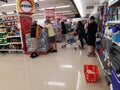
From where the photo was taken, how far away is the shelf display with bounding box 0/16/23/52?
7.64 meters

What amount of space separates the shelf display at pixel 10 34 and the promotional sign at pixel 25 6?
2.26 feet

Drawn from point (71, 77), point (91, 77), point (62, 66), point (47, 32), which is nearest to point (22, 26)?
point (47, 32)

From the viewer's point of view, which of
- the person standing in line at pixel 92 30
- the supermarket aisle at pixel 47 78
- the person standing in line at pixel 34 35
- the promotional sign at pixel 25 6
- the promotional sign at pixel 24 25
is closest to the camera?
the supermarket aisle at pixel 47 78

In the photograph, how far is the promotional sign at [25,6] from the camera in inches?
282

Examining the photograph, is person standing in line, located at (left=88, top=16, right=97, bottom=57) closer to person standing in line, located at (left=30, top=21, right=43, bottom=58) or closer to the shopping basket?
person standing in line, located at (left=30, top=21, right=43, bottom=58)

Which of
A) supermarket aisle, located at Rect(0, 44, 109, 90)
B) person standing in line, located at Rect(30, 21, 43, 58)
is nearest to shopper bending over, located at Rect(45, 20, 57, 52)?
person standing in line, located at Rect(30, 21, 43, 58)

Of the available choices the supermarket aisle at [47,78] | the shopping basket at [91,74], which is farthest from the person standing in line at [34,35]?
the shopping basket at [91,74]

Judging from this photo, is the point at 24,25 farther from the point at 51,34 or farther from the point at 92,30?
the point at 92,30

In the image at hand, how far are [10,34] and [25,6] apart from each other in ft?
5.84

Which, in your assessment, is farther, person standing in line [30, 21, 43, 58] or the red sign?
the red sign

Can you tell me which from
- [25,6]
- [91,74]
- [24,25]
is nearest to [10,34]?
[24,25]

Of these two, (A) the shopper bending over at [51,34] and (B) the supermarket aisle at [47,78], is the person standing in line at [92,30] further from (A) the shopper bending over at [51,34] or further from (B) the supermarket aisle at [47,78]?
(A) the shopper bending over at [51,34]

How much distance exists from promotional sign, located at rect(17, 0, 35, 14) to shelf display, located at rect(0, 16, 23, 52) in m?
0.69

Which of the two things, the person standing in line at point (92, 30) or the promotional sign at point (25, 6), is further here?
the promotional sign at point (25, 6)
